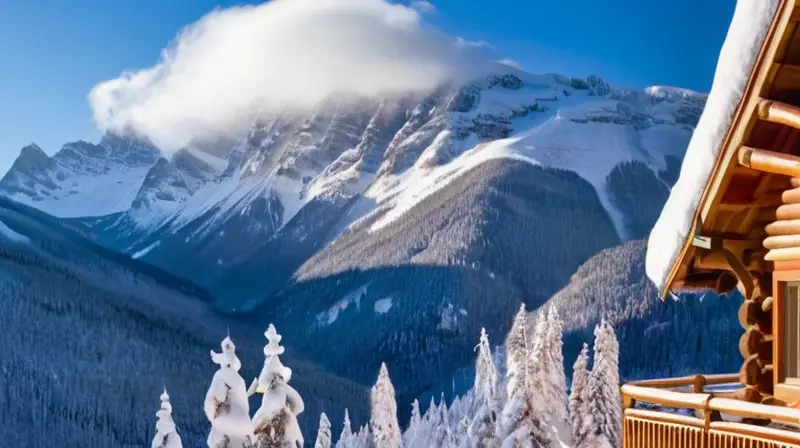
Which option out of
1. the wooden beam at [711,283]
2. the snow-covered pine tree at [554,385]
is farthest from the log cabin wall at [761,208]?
the snow-covered pine tree at [554,385]

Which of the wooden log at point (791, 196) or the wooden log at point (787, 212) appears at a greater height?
the wooden log at point (791, 196)

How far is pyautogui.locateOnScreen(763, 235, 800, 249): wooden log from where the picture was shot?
9824 mm

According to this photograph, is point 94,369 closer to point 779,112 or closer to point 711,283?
point 711,283

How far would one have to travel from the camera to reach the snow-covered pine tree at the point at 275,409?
849 inches

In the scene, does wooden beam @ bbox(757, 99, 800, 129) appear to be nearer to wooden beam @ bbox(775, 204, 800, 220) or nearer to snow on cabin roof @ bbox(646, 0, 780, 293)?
snow on cabin roof @ bbox(646, 0, 780, 293)

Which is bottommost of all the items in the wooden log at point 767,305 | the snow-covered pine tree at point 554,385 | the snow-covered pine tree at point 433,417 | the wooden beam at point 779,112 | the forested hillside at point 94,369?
the wooden log at point 767,305

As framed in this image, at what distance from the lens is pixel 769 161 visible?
9.17 m

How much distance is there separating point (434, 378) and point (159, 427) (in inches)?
Result: 5914

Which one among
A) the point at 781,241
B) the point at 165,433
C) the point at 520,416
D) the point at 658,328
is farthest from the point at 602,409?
the point at 658,328

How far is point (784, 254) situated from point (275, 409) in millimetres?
14023

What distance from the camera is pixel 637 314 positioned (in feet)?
532

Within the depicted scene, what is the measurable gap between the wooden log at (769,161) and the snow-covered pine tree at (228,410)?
45.7 ft

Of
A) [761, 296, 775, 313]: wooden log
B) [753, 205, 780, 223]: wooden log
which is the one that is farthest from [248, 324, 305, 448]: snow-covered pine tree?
[753, 205, 780, 223]: wooden log

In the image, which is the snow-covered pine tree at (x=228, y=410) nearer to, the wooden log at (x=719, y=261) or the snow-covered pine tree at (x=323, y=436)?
the wooden log at (x=719, y=261)
